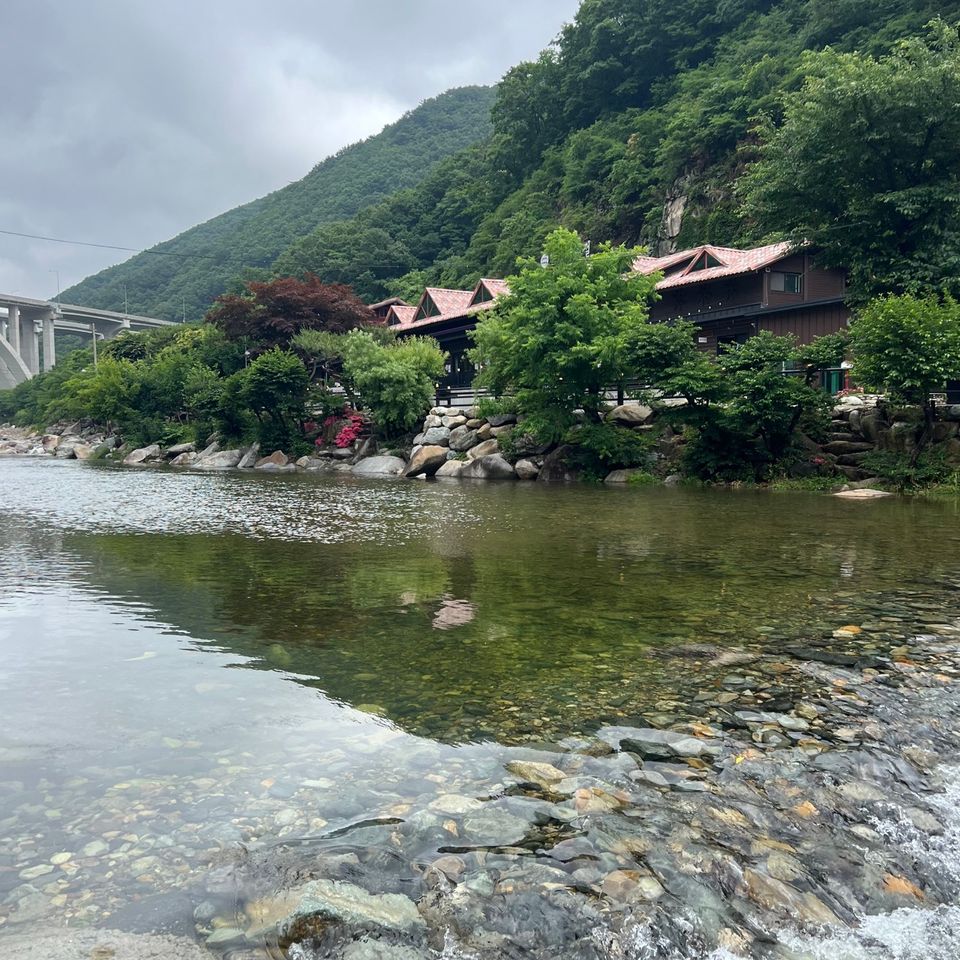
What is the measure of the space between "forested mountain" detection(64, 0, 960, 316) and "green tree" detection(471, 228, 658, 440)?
25.2 feet

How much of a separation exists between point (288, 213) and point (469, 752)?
10791 centimetres

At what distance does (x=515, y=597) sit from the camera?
7.80 metres

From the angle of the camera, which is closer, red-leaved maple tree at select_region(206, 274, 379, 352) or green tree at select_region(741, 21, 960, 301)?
green tree at select_region(741, 21, 960, 301)

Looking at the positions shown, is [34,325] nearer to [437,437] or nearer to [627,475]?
[437,437]

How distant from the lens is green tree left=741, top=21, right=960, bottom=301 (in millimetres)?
22516

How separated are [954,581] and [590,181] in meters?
57.7

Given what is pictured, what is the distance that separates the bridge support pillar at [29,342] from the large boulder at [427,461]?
304 ft

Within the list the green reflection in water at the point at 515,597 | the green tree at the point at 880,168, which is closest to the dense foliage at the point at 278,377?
the green tree at the point at 880,168

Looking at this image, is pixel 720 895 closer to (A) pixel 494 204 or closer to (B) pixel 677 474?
(B) pixel 677 474

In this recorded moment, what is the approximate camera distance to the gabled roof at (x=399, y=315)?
5045 cm

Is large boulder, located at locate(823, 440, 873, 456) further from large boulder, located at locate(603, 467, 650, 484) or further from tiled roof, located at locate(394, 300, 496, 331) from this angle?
tiled roof, located at locate(394, 300, 496, 331)

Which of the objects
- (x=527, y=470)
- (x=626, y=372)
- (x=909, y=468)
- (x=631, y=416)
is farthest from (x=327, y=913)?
(x=631, y=416)

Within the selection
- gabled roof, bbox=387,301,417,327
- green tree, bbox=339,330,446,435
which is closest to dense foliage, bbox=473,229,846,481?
green tree, bbox=339,330,446,435

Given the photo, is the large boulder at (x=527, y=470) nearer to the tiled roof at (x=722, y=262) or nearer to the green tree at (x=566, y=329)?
the green tree at (x=566, y=329)
